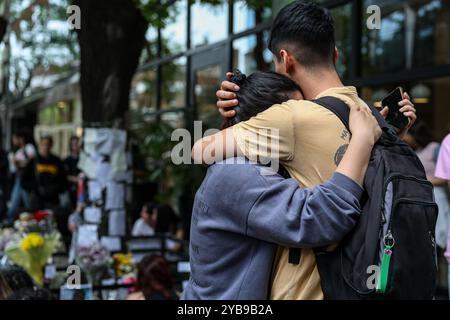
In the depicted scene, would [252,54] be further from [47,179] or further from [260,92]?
[260,92]

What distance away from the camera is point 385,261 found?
4.44ft

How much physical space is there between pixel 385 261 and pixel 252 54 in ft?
22.4

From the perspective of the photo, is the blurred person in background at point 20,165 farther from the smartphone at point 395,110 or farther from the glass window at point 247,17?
the smartphone at point 395,110

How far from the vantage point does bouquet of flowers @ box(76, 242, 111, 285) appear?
4215 mm

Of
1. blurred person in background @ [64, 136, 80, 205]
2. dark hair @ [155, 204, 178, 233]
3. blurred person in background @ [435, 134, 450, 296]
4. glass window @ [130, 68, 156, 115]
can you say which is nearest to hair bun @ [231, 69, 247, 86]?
blurred person in background @ [435, 134, 450, 296]

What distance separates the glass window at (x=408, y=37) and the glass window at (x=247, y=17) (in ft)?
4.40

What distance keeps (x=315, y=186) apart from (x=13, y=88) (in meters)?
20.8

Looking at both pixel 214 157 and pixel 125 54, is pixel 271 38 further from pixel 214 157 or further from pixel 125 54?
pixel 125 54

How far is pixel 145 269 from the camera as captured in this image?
12.3 feet

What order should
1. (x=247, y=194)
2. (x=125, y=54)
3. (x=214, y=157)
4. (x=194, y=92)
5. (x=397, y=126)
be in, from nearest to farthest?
(x=247, y=194)
(x=214, y=157)
(x=397, y=126)
(x=125, y=54)
(x=194, y=92)

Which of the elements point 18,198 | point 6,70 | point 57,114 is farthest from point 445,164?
point 57,114

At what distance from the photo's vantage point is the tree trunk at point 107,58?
5.05 meters

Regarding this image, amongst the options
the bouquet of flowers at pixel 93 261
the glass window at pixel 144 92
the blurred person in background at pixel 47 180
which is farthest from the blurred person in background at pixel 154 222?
the glass window at pixel 144 92
